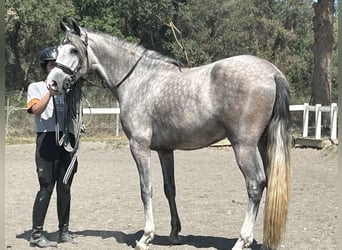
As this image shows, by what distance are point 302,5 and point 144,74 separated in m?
32.5

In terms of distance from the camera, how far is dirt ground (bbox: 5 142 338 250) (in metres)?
5.19

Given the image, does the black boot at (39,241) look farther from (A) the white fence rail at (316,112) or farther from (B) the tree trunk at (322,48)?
(B) the tree trunk at (322,48)

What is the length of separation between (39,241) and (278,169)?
237 cm

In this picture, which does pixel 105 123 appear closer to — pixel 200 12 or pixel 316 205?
pixel 316 205

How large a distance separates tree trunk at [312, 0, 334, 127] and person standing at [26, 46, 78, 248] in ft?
42.5

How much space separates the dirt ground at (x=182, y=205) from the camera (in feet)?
17.0

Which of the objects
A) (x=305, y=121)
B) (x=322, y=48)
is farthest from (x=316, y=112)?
(x=322, y=48)

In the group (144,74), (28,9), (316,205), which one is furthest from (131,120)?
(28,9)

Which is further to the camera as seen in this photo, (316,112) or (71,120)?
(316,112)

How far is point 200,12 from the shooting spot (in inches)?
1259

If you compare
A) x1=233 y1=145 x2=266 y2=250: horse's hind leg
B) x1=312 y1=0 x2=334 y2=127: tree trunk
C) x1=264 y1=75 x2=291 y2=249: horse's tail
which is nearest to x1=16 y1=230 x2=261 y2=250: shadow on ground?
x1=233 y1=145 x2=266 y2=250: horse's hind leg

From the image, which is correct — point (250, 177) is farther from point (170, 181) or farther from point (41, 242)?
point (41, 242)

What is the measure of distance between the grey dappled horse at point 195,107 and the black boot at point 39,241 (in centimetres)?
88

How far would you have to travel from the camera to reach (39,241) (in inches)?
196
